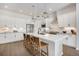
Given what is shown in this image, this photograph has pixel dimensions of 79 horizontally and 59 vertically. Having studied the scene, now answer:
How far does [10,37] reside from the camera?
91.0 inches

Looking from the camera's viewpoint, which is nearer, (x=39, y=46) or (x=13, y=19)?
(x=13, y=19)

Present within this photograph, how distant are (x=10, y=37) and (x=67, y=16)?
1.57 m

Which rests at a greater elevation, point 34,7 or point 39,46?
point 34,7

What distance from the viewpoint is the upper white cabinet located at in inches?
87.4

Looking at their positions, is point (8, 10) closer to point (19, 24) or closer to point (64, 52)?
point (19, 24)

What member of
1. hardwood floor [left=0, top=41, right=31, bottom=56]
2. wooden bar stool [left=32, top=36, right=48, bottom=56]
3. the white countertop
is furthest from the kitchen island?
hardwood floor [left=0, top=41, right=31, bottom=56]

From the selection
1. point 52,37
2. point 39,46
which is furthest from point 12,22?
point 52,37

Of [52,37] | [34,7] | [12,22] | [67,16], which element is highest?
[34,7]

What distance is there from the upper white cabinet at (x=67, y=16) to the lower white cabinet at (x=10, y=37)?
111 centimetres

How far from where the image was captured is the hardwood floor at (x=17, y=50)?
2203 mm

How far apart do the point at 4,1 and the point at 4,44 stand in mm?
1072

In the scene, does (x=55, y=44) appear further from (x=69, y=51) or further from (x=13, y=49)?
(x=13, y=49)

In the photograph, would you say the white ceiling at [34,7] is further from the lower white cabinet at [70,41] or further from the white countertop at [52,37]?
the lower white cabinet at [70,41]

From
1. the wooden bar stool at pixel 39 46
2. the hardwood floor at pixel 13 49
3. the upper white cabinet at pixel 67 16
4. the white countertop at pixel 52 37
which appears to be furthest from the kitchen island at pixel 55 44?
the hardwood floor at pixel 13 49
